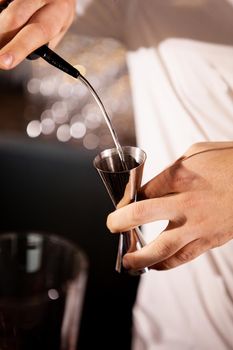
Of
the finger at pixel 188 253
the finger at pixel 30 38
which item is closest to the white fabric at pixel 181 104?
the finger at pixel 188 253

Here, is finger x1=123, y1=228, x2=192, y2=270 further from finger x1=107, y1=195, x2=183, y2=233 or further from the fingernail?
the fingernail

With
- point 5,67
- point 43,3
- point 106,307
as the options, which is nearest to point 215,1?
point 43,3

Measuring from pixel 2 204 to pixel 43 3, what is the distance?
1.17 metres

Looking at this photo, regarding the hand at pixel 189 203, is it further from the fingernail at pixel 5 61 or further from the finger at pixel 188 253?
the fingernail at pixel 5 61

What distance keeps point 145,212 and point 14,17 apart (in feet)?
0.85

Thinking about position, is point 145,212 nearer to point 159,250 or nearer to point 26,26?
point 159,250

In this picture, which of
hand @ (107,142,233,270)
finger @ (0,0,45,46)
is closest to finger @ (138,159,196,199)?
hand @ (107,142,233,270)

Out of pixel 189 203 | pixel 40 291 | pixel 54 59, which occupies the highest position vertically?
pixel 54 59

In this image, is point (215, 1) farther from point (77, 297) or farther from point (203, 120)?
point (77, 297)

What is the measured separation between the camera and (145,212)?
61cm

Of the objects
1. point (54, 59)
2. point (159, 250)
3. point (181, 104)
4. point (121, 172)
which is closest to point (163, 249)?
point (159, 250)

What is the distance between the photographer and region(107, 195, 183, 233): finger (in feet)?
2.01

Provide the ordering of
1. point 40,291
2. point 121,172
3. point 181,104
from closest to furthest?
point 121,172
point 40,291
point 181,104

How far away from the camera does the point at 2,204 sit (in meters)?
1.79
